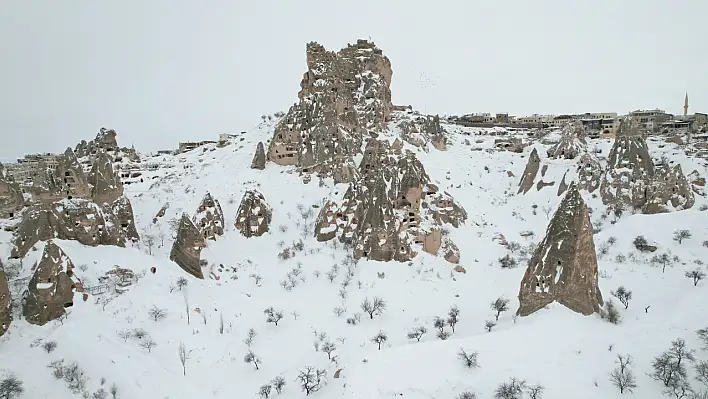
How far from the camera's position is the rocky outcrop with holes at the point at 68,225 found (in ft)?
79.8

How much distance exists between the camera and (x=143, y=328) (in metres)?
21.5

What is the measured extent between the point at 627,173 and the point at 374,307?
33904mm

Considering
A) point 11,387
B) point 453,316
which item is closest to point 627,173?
point 453,316

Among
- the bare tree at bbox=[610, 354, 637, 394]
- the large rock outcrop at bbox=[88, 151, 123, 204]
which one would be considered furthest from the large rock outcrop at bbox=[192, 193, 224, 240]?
the bare tree at bbox=[610, 354, 637, 394]

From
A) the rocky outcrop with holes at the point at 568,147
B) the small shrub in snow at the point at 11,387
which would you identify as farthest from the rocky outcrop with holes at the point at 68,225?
the rocky outcrop with holes at the point at 568,147

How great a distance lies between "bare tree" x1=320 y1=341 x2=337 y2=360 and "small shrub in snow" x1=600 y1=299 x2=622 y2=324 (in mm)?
14493

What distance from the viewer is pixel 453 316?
2284cm

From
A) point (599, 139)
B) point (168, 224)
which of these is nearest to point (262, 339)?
point (168, 224)

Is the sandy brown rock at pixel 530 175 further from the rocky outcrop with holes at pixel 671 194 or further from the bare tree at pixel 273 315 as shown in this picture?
the bare tree at pixel 273 315

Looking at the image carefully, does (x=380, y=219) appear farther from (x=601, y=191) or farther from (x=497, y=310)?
(x=601, y=191)

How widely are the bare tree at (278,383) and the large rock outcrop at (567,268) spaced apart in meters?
13.4

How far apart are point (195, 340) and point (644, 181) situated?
43216mm

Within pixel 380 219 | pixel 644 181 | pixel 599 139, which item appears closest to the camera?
pixel 380 219

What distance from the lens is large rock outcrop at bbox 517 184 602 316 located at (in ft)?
70.1
